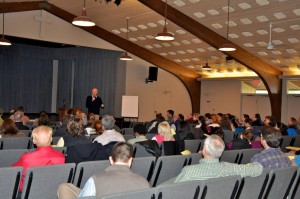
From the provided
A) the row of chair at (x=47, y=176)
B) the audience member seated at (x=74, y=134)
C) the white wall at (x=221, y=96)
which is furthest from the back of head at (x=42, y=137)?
the white wall at (x=221, y=96)

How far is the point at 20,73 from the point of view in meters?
19.5

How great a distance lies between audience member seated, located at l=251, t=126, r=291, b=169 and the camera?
4191 millimetres

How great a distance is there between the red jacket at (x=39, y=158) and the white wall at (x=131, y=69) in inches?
462

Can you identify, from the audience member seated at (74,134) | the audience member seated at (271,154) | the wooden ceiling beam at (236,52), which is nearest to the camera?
the audience member seated at (271,154)

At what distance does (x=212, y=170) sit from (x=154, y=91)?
1577 centimetres

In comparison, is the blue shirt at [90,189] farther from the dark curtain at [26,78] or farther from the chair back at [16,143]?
the dark curtain at [26,78]

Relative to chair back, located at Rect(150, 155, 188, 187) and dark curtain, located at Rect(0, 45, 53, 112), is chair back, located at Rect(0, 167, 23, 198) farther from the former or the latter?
dark curtain, located at Rect(0, 45, 53, 112)

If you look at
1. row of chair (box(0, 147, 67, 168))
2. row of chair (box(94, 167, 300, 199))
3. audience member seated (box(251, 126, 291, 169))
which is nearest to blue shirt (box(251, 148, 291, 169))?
audience member seated (box(251, 126, 291, 169))

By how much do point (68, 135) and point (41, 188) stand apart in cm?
182

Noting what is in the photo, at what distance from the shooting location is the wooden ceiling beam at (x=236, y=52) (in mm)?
12379

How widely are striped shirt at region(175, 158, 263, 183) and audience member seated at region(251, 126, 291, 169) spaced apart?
0.73m

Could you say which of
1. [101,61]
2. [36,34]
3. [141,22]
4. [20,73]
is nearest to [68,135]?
[141,22]

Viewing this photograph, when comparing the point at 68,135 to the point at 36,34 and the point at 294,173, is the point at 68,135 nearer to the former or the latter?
the point at 294,173

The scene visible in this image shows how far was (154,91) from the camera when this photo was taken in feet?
62.5
